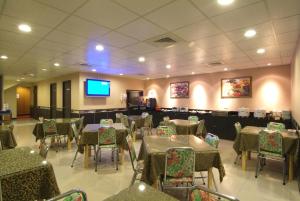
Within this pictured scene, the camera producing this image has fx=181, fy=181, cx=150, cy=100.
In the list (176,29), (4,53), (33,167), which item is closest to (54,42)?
(4,53)

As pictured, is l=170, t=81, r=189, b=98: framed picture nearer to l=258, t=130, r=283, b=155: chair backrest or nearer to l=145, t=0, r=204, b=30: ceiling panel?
l=258, t=130, r=283, b=155: chair backrest

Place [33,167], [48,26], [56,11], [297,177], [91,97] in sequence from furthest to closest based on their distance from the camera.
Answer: [91,97] < [297,177] < [48,26] < [56,11] < [33,167]

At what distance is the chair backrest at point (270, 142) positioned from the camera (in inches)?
120

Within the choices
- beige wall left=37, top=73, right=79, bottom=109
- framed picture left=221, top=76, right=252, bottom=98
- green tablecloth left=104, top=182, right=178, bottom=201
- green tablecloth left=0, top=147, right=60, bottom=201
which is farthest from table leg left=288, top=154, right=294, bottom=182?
beige wall left=37, top=73, right=79, bottom=109

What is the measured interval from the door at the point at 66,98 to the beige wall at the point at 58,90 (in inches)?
10.6

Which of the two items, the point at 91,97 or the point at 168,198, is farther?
the point at 91,97

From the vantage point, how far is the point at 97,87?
7.48 meters

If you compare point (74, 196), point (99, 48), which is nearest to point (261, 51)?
point (99, 48)

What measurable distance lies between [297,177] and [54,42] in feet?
16.7

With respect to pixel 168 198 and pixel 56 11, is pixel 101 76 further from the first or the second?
pixel 168 198

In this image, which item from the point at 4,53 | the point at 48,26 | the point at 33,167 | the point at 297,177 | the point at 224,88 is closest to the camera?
the point at 33,167

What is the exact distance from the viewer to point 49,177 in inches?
62.8

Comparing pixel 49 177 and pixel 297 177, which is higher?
pixel 49 177

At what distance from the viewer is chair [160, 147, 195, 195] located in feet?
6.98
